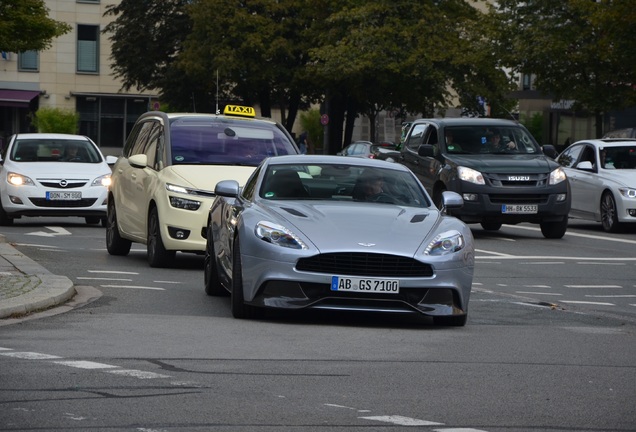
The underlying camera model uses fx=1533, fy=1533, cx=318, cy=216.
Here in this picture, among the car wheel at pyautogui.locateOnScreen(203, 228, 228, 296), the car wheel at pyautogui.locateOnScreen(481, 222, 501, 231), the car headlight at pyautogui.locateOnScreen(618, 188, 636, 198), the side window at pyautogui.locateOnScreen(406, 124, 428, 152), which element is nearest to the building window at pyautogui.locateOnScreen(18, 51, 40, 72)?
the side window at pyautogui.locateOnScreen(406, 124, 428, 152)

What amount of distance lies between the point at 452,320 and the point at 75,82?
82.7m

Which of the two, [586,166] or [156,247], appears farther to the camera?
[586,166]

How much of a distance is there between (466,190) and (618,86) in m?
25.2

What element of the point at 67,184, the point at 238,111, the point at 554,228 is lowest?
the point at 554,228

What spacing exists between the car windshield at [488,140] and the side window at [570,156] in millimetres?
3237

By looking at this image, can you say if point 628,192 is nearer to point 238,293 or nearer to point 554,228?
point 554,228

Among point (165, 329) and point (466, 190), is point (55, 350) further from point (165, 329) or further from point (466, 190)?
point (466, 190)

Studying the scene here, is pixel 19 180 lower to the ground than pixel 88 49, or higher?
lower

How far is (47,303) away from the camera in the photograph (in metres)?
12.5

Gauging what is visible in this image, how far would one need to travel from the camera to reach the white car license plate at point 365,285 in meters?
11.3

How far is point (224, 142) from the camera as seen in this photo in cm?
1756

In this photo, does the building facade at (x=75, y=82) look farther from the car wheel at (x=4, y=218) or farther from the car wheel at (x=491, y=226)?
the car wheel at (x=4, y=218)

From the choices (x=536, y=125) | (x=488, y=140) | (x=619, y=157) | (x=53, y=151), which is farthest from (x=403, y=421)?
(x=536, y=125)

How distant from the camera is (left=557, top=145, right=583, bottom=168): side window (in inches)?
1131
